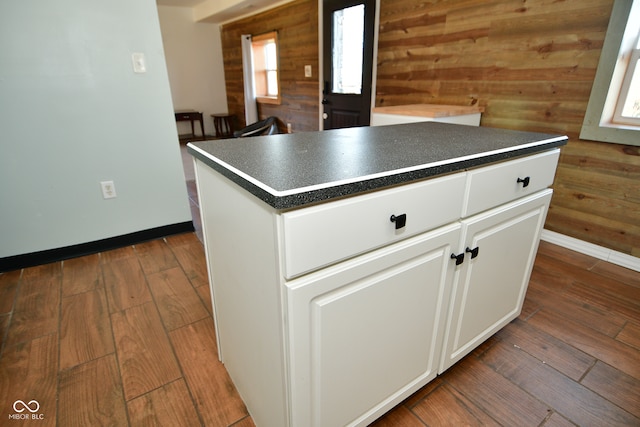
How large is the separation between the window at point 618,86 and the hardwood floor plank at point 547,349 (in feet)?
4.44

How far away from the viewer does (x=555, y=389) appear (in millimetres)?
1270

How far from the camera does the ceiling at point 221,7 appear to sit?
484 cm

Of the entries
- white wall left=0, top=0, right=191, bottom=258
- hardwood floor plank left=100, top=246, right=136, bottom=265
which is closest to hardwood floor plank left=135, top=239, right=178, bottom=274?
hardwood floor plank left=100, top=246, right=136, bottom=265

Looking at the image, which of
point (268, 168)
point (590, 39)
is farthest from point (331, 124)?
point (268, 168)

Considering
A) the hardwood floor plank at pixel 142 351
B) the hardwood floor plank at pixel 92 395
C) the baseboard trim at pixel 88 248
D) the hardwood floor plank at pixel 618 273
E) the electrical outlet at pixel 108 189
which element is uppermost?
the electrical outlet at pixel 108 189

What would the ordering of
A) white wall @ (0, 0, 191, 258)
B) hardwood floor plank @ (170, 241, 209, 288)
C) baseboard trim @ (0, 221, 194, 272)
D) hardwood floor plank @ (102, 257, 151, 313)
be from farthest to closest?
baseboard trim @ (0, 221, 194, 272) < hardwood floor plank @ (170, 241, 209, 288) < white wall @ (0, 0, 191, 258) < hardwood floor plank @ (102, 257, 151, 313)

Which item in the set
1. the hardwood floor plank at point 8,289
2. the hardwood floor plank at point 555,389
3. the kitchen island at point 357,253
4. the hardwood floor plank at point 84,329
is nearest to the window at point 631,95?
the kitchen island at point 357,253

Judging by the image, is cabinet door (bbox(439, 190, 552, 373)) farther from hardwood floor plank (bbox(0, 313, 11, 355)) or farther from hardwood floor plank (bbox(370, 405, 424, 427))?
hardwood floor plank (bbox(0, 313, 11, 355))

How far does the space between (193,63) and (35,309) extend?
5934mm

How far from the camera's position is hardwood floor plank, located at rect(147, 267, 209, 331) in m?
1.67

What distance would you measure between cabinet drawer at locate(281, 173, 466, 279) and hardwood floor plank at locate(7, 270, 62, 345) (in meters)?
1.57

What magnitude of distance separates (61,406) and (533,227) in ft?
A: 6.21

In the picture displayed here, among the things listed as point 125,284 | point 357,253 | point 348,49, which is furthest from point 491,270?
point 348,49

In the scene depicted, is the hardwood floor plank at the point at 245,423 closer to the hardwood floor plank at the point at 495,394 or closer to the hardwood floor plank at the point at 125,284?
the hardwood floor plank at the point at 495,394
